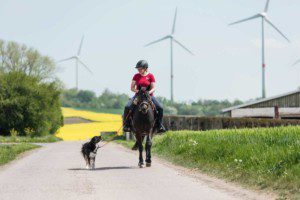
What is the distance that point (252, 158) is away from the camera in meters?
14.2

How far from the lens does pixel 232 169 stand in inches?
579

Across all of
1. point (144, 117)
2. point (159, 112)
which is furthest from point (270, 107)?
point (144, 117)

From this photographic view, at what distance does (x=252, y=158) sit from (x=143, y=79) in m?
4.15

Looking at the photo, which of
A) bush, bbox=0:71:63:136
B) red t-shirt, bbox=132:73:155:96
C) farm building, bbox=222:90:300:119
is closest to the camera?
red t-shirt, bbox=132:73:155:96

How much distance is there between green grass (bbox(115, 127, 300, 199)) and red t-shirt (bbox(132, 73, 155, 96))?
2.67m

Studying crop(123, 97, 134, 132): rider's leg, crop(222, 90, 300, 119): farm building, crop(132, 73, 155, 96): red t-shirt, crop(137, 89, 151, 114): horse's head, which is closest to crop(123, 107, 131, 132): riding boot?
crop(123, 97, 134, 132): rider's leg

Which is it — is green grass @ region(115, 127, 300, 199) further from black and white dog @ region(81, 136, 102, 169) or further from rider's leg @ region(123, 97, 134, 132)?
black and white dog @ region(81, 136, 102, 169)

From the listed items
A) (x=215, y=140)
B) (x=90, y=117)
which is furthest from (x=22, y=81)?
(x=215, y=140)

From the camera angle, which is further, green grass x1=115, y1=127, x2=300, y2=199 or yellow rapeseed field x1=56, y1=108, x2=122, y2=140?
yellow rapeseed field x1=56, y1=108, x2=122, y2=140

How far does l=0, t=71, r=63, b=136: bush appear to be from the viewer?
230 feet

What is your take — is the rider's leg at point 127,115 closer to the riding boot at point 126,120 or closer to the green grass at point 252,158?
the riding boot at point 126,120

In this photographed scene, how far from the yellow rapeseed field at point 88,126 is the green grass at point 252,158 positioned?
65.6 metres

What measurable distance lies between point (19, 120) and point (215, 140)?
54078 mm

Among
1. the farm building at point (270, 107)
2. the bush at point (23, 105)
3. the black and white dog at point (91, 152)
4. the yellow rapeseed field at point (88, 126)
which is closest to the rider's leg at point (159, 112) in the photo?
the black and white dog at point (91, 152)
